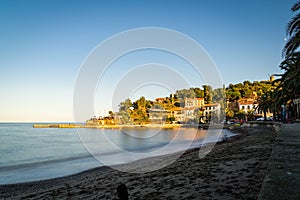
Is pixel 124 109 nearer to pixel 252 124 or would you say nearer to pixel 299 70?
pixel 252 124

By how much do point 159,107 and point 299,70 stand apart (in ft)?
325

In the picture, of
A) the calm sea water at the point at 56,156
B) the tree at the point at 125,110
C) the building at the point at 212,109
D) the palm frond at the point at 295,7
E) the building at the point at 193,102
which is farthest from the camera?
the tree at the point at 125,110

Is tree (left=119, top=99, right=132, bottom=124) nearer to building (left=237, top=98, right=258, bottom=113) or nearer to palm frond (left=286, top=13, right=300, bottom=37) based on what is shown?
building (left=237, top=98, right=258, bottom=113)

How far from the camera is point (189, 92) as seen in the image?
12112 centimetres

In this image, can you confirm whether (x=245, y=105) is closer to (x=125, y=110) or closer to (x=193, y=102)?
(x=193, y=102)

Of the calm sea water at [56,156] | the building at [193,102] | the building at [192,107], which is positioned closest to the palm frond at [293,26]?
the calm sea water at [56,156]

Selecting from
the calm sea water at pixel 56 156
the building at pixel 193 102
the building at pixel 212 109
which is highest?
the building at pixel 193 102

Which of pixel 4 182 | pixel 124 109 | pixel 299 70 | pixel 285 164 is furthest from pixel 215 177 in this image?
pixel 124 109

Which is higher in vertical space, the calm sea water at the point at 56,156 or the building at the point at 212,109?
the building at the point at 212,109

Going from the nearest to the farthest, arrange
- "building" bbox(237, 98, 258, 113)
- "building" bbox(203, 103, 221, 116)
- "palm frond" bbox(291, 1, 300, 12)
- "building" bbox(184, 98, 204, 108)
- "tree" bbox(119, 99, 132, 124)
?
"palm frond" bbox(291, 1, 300, 12), "building" bbox(237, 98, 258, 113), "building" bbox(203, 103, 221, 116), "building" bbox(184, 98, 204, 108), "tree" bbox(119, 99, 132, 124)

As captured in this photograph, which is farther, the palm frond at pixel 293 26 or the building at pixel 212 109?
the building at pixel 212 109

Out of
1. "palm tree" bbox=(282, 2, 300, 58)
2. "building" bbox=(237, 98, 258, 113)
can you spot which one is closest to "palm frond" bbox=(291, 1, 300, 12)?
"palm tree" bbox=(282, 2, 300, 58)

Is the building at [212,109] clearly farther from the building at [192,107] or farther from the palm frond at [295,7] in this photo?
the palm frond at [295,7]

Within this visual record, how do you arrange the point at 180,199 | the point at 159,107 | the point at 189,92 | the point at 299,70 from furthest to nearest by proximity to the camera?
the point at 189,92 < the point at 159,107 < the point at 299,70 < the point at 180,199
